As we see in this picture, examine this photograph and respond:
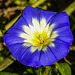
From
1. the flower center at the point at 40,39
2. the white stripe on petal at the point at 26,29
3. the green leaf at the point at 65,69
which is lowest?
the green leaf at the point at 65,69

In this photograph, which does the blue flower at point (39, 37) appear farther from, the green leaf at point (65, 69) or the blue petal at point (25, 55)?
the green leaf at point (65, 69)

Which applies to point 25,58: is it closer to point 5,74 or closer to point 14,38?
point 14,38

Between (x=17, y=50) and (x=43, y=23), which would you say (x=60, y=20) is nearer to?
(x=43, y=23)

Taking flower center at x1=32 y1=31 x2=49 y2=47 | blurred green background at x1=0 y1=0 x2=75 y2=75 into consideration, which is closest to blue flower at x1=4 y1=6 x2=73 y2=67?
flower center at x1=32 y1=31 x2=49 y2=47

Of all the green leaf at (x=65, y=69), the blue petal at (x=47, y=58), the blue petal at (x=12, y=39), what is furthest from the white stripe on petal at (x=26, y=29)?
the green leaf at (x=65, y=69)

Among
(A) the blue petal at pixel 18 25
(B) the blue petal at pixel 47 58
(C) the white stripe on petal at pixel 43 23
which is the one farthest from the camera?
(C) the white stripe on petal at pixel 43 23

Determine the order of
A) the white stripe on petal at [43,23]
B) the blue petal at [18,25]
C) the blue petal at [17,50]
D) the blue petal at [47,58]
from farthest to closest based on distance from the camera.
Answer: the white stripe on petal at [43,23] < the blue petal at [18,25] < the blue petal at [17,50] < the blue petal at [47,58]

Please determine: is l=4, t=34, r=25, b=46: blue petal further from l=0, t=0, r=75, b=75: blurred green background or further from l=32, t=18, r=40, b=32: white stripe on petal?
l=0, t=0, r=75, b=75: blurred green background
